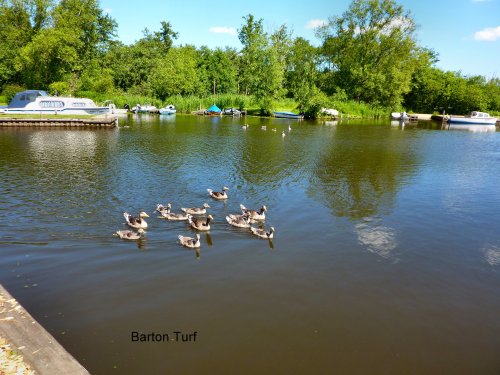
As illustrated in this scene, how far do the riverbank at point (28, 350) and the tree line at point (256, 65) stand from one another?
8113cm

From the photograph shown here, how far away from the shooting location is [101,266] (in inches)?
563

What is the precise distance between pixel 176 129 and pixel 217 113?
34.2 m

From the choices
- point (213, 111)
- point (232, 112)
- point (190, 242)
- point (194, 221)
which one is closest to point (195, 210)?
point (194, 221)

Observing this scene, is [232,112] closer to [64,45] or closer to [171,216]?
[64,45]

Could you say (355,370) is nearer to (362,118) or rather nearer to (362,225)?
(362,225)

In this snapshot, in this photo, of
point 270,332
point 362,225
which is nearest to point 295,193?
point 362,225

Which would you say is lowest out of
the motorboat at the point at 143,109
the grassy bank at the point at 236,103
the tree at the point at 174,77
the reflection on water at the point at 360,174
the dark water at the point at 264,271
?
the dark water at the point at 264,271

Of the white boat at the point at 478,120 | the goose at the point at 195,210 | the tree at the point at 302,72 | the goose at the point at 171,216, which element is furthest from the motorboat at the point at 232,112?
the goose at the point at 171,216

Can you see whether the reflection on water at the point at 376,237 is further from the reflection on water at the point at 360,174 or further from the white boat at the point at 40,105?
the white boat at the point at 40,105

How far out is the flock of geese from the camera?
16.6 m

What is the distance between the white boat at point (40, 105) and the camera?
58031mm

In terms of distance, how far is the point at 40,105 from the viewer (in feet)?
193

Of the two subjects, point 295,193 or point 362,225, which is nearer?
point 362,225

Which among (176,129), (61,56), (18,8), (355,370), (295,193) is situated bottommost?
(355,370)
